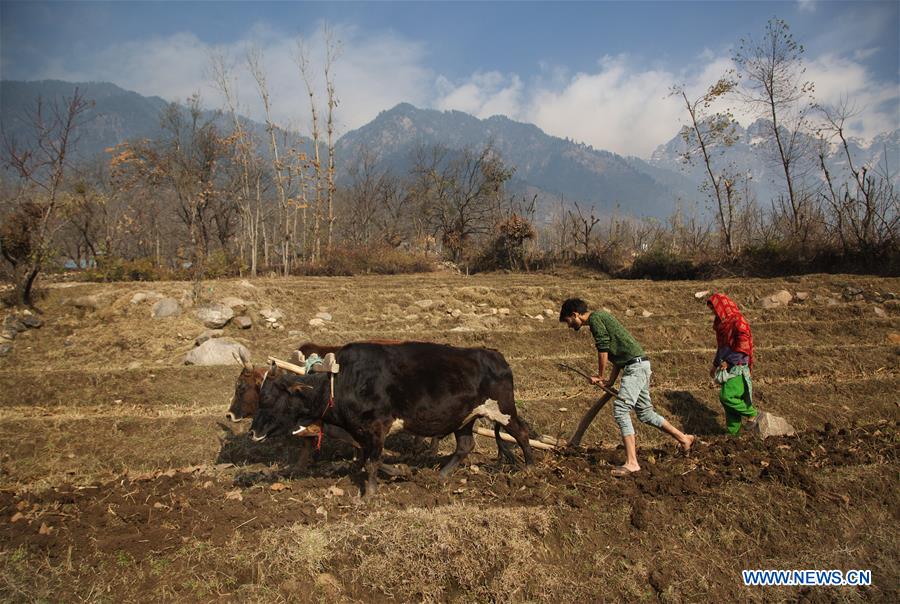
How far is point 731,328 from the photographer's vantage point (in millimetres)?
7770

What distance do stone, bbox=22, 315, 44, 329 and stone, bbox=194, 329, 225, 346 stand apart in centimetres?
479

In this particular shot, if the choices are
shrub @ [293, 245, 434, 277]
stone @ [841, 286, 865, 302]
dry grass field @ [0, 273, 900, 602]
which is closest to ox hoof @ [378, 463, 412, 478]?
dry grass field @ [0, 273, 900, 602]

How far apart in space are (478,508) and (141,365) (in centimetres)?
999

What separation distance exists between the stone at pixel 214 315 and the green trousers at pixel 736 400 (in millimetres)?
12184

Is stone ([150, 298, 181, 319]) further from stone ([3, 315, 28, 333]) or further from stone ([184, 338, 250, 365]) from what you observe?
stone ([184, 338, 250, 365])

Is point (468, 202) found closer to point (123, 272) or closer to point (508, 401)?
point (123, 272)

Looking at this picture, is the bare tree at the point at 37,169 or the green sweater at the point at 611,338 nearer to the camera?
the green sweater at the point at 611,338

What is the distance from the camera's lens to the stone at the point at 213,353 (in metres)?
11.8

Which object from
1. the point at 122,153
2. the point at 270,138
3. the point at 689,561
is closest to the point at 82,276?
the point at 122,153

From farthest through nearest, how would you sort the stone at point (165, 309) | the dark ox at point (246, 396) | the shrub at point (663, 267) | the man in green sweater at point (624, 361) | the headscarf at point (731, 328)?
1. the shrub at point (663, 267)
2. the stone at point (165, 309)
3. the headscarf at point (731, 328)
4. the dark ox at point (246, 396)
5. the man in green sweater at point (624, 361)

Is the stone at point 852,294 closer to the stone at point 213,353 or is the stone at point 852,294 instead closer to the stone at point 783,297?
the stone at point 783,297

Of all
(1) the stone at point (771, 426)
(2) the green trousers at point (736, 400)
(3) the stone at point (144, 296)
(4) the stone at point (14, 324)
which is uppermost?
(3) the stone at point (144, 296)

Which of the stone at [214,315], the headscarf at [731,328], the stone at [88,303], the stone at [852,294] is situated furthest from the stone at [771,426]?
the stone at [88,303]

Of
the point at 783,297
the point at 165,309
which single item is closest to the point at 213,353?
the point at 165,309
